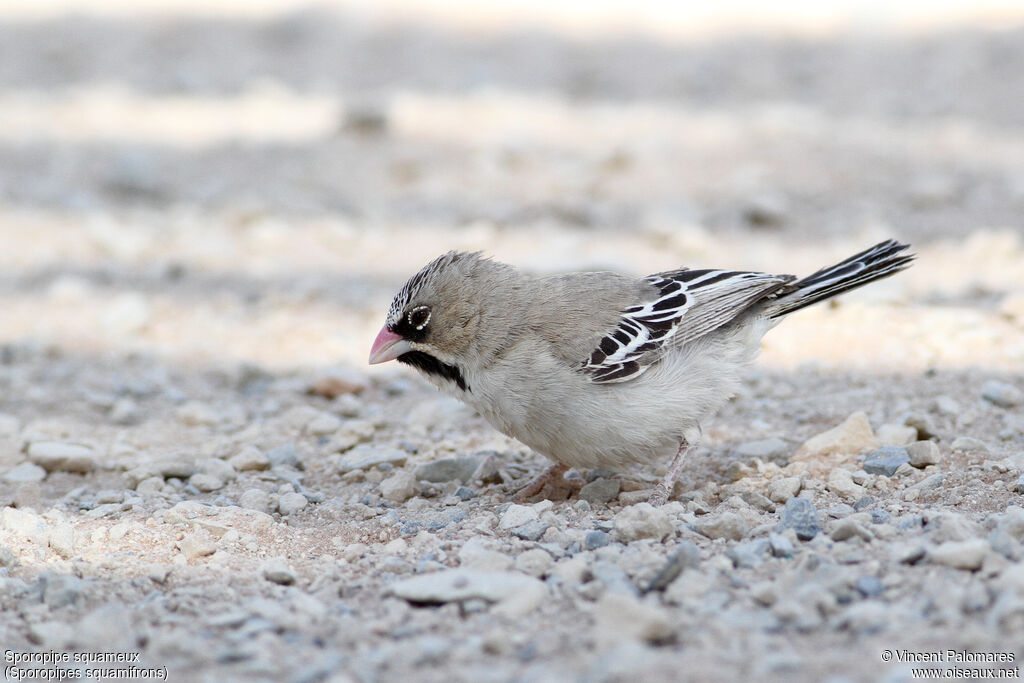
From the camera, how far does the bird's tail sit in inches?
229

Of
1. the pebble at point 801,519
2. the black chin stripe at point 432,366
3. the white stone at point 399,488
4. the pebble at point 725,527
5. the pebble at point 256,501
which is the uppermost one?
the black chin stripe at point 432,366

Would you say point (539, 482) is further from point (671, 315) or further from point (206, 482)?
point (206, 482)

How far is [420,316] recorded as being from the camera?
18.8 feet

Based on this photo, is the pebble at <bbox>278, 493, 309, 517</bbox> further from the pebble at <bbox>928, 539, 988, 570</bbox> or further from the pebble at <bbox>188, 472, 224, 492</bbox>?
the pebble at <bbox>928, 539, 988, 570</bbox>

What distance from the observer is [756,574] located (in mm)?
4199

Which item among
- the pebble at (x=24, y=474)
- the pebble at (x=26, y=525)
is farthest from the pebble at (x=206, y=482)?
the pebble at (x=26, y=525)

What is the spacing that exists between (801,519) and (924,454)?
1.22m

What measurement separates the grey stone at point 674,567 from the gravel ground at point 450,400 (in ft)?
0.04

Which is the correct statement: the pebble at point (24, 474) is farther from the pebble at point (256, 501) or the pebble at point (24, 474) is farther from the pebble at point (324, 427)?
the pebble at point (324, 427)

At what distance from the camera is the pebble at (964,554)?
4008 millimetres

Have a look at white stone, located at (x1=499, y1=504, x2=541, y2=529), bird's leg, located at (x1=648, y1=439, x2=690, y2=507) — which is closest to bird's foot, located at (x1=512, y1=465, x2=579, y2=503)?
bird's leg, located at (x1=648, y1=439, x2=690, y2=507)

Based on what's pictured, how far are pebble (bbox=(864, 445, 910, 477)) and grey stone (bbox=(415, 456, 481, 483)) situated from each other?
1.99m

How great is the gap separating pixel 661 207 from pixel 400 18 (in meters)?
6.78

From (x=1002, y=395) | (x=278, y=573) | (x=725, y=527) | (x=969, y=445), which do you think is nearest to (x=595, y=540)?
(x=725, y=527)
